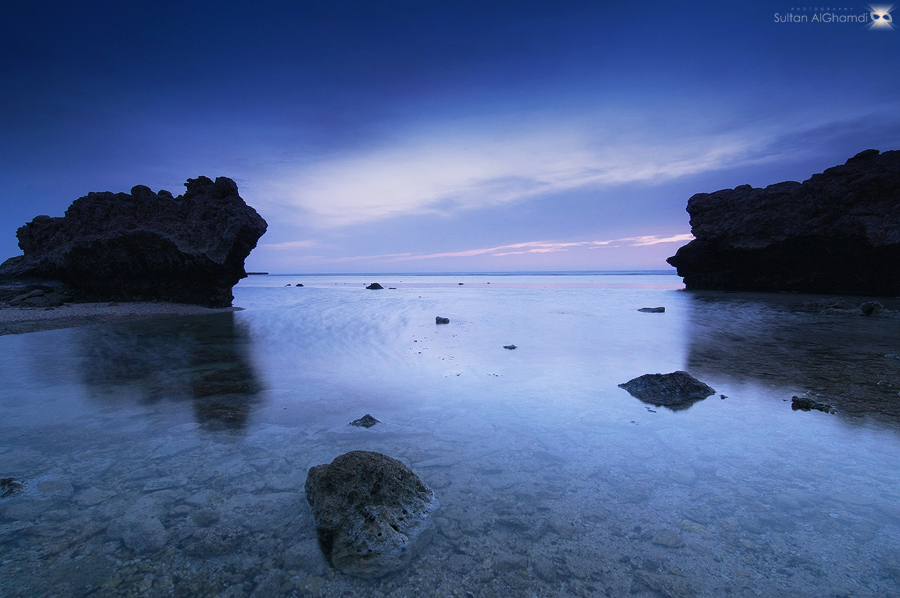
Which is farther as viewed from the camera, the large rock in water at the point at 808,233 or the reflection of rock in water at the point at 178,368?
the large rock in water at the point at 808,233

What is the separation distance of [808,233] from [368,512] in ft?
122

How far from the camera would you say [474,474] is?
379 cm

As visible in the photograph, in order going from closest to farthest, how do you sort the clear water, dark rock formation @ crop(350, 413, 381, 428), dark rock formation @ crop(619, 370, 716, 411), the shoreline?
the clear water → dark rock formation @ crop(350, 413, 381, 428) → dark rock formation @ crop(619, 370, 716, 411) → the shoreline

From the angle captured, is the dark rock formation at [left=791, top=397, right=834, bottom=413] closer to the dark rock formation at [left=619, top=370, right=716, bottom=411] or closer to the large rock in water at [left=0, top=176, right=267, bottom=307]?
the dark rock formation at [left=619, top=370, right=716, bottom=411]

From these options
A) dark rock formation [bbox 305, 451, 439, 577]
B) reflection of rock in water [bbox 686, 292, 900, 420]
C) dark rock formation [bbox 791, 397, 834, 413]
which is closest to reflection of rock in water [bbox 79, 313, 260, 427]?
dark rock formation [bbox 305, 451, 439, 577]

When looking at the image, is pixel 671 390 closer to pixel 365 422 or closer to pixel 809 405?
pixel 809 405

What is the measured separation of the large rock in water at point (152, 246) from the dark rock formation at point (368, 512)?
19715 mm

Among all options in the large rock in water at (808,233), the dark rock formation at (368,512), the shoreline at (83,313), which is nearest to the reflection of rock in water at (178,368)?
the shoreline at (83,313)

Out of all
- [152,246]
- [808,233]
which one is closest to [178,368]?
[152,246]

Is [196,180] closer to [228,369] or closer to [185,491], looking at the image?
[228,369]

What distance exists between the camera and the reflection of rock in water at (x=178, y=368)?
6.03m

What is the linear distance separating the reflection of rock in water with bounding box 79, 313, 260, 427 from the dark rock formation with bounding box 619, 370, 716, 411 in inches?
224

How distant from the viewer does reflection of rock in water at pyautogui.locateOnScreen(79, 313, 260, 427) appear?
603 cm

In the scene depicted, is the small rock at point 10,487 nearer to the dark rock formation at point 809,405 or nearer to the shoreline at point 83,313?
the dark rock formation at point 809,405
